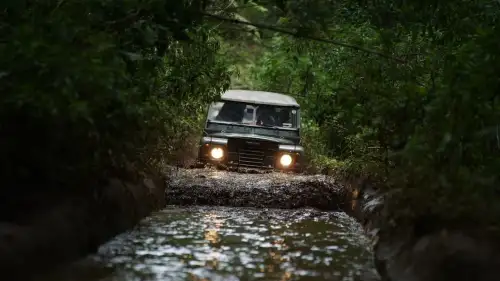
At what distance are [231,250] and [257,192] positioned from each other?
3.21m

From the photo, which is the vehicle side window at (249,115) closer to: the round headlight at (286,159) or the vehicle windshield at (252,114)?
the vehicle windshield at (252,114)

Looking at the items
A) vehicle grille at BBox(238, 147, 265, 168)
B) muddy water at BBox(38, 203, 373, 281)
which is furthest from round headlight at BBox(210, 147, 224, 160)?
muddy water at BBox(38, 203, 373, 281)

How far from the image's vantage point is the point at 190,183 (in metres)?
10.0

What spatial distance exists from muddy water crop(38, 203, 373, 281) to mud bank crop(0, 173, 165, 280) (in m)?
0.13

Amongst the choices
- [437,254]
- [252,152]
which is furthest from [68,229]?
[252,152]

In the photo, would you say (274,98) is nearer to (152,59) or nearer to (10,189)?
(152,59)

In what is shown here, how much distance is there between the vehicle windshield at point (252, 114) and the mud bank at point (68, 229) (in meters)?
4.10

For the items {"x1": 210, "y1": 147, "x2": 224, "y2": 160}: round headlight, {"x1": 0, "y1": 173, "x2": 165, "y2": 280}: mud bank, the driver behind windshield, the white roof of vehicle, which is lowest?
{"x1": 0, "y1": 173, "x2": 165, "y2": 280}: mud bank

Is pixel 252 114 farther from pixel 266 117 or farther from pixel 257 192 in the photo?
pixel 257 192

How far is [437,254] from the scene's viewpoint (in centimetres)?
491

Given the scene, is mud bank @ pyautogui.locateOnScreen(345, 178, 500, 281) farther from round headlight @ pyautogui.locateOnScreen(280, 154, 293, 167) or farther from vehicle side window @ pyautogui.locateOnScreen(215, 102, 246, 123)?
vehicle side window @ pyautogui.locateOnScreen(215, 102, 246, 123)

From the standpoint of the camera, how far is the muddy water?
5.61 m

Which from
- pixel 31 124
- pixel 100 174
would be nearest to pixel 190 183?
pixel 100 174

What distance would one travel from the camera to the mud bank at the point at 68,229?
16.3ft
